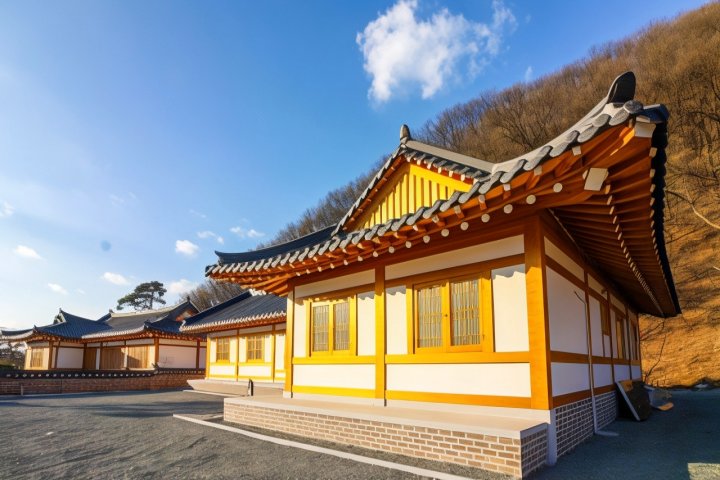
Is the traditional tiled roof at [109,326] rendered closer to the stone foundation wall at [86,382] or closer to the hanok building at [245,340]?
the stone foundation wall at [86,382]

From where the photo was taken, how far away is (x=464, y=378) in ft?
19.1

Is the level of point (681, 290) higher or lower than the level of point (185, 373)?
higher

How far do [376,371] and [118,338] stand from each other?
77.6 feet

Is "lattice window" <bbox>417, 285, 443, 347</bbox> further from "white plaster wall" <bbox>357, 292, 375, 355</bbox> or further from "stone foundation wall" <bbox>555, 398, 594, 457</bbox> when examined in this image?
"stone foundation wall" <bbox>555, 398, 594, 457</bbox>

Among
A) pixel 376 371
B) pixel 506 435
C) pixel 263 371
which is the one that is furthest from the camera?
pixel 263 371

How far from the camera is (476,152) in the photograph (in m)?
35.2

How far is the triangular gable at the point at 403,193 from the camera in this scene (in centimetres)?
838

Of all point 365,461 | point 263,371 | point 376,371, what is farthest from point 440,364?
point 263,371

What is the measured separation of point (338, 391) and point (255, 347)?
35.8 feet

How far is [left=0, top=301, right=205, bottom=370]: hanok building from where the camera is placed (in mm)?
23562

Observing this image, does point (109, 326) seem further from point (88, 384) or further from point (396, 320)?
point (396, 320)

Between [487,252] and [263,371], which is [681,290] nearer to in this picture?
[263,371]

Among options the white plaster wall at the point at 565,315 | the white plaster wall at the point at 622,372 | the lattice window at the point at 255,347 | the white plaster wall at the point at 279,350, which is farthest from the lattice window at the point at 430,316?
the lattice window at the point at 255,347

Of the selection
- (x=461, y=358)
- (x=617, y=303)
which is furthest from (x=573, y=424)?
(x=617, y=303)
